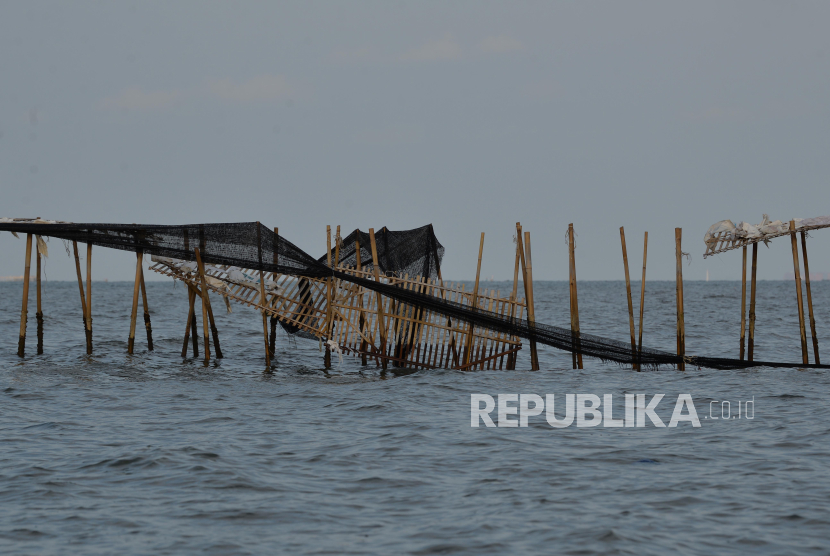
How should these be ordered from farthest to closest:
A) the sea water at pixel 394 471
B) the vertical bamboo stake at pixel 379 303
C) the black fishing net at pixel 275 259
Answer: the vertical bamboo stake at pixel 379 303
the black fishing net at pixel 275 259
the sea water at pixel 394 471

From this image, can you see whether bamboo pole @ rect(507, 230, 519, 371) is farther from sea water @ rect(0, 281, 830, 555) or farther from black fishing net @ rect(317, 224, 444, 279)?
black fishing net @ rect(317, 224, 444, 279)

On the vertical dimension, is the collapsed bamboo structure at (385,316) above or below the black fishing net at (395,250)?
below

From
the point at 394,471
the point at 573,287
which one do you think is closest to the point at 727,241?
the point at 573,287

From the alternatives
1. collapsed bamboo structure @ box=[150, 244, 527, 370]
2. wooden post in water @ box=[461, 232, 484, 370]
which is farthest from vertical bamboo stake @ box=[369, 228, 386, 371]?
wooden post in water @ box=[461, 232, 484, 370]

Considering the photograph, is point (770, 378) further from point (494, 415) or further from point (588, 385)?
point (494, 415)

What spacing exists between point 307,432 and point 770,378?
34.8 ft

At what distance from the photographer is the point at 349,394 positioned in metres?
16.2

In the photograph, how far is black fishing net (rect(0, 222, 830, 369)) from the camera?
17.7 meters

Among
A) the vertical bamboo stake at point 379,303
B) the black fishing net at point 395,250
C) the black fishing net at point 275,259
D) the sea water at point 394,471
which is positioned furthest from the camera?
the black fishing net at point 395,250

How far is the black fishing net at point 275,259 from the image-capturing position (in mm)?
17719

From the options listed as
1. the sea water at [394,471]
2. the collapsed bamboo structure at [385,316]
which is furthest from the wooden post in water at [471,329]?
the sea water at [394,471]

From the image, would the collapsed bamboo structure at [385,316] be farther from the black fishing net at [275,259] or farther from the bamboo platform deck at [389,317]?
the black fishing net at [275,259]

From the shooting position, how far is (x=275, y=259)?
719 inches

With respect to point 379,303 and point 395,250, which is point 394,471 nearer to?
point 379,303
